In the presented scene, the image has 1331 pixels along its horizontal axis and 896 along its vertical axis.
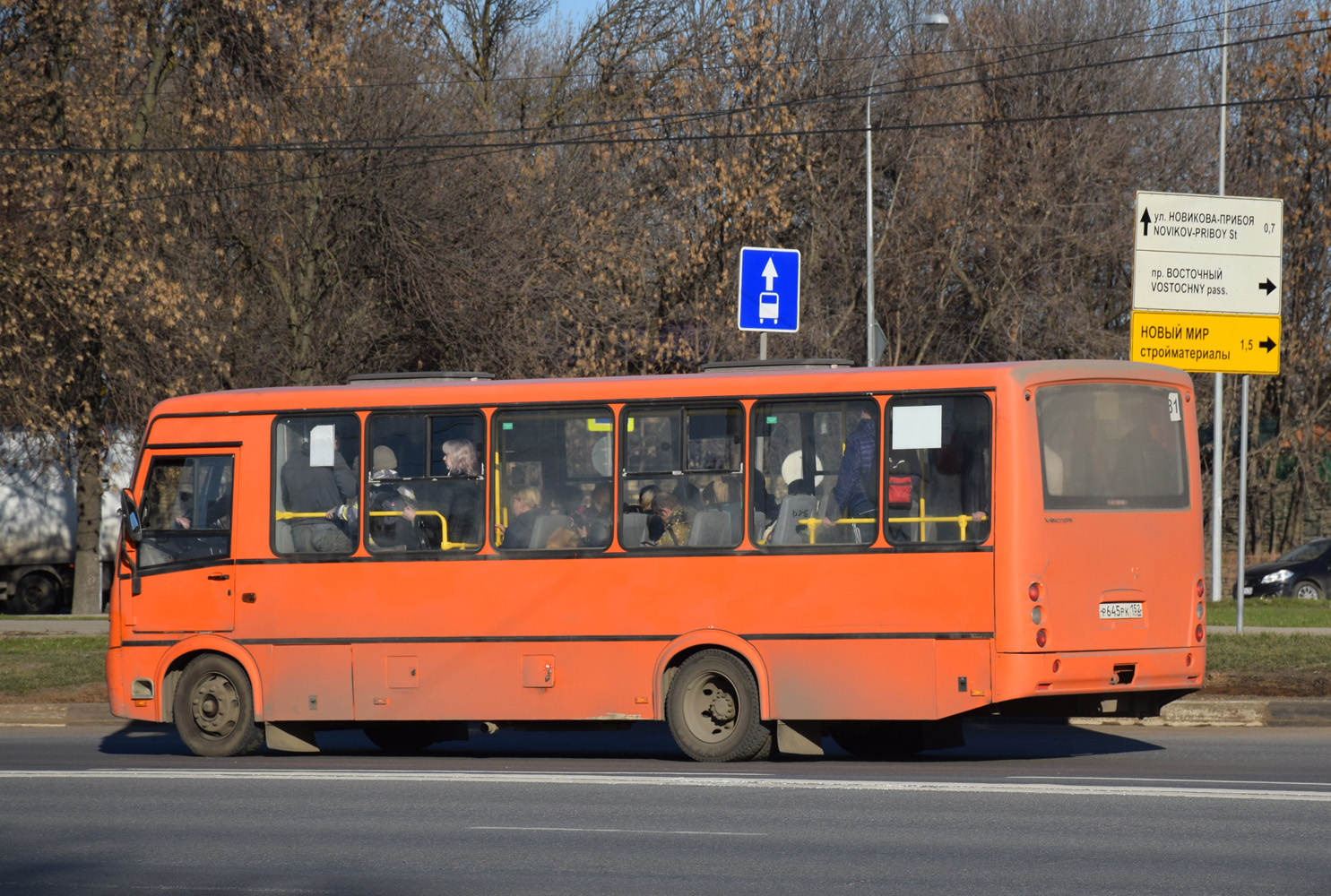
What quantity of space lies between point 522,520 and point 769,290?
18.4ft

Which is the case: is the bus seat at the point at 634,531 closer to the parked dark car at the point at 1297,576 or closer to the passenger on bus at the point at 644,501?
the passenger on bus at the point at 644,501

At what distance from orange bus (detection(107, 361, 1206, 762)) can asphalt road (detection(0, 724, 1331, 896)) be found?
49cm

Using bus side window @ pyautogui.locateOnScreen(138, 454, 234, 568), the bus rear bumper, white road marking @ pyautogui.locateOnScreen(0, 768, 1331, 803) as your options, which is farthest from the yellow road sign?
bus side window @ pyautogui.locateOnScreen(138, 454, 234, 568)

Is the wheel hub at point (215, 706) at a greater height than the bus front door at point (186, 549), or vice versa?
the bus front door at point (186, 549)

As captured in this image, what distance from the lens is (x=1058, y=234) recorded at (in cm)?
3164

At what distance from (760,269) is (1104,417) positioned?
6345 mm

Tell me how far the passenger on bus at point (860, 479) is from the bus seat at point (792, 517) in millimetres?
139

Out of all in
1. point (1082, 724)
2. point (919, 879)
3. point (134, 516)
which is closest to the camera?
point (919, 879)

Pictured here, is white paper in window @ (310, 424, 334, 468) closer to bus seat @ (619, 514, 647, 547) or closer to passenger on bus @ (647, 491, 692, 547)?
bus seat @ (619, 514, 647, 547)

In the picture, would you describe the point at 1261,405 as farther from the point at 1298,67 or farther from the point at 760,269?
the point at 760,269

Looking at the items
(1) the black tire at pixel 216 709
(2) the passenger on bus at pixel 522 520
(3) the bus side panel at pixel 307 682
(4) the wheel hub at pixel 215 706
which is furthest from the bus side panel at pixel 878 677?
(4) the wheel hub at pixel 215 706

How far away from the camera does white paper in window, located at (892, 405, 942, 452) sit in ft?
36.9

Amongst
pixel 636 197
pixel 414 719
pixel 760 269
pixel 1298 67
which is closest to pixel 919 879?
pixel 414 719

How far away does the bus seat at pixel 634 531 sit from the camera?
39.0ft
